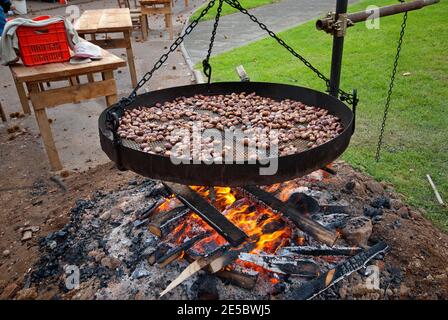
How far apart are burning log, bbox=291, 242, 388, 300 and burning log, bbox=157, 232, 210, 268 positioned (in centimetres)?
82

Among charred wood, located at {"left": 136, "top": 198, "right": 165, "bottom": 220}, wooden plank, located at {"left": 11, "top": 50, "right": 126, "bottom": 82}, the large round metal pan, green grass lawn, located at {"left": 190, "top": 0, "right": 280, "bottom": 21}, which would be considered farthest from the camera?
green grass lawn, located at {"left": 190, "top": 0, "right": 280, "bottom": 21}

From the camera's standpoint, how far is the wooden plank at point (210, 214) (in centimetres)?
265

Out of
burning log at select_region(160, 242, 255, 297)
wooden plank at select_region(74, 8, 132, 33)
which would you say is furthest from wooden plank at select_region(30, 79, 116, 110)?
burning log at select_region(160, 242, 255, 297)

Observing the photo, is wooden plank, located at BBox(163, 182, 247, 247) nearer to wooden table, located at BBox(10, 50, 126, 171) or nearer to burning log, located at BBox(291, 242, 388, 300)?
burning log, located at BBox(291, 242, 388, 300)

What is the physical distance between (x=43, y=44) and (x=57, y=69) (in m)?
0.44

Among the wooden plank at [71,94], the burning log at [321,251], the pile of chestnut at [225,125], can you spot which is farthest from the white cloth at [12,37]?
the burning log at [321,251]

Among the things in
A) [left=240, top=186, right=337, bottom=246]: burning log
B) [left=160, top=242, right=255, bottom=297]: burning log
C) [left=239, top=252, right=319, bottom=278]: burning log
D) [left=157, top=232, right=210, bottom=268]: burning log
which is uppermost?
[left=240, top=186, right=337, bottom=246]: burning log

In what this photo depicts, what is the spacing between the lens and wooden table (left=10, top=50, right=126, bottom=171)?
416cm

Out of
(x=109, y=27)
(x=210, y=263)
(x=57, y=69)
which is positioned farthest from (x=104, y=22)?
(x=210, y=263)

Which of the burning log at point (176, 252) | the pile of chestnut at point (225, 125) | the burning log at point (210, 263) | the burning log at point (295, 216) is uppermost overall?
the pile of chestnut at point (225, 125)

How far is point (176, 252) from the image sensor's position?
2752mm

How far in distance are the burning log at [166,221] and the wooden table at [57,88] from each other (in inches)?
85.3

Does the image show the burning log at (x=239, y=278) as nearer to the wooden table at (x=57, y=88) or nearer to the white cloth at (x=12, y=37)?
the wooden table at (x=57, y=88)

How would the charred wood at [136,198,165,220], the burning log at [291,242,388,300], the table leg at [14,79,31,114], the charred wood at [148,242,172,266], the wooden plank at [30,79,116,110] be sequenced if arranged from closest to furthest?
the burning log at [291,242,388,300], the charred wood at [148,242,172,266], the charred wood at [136,198,165,220], the wooden plank at [30,79,116,110], the table leg at [14,79,31,114]
